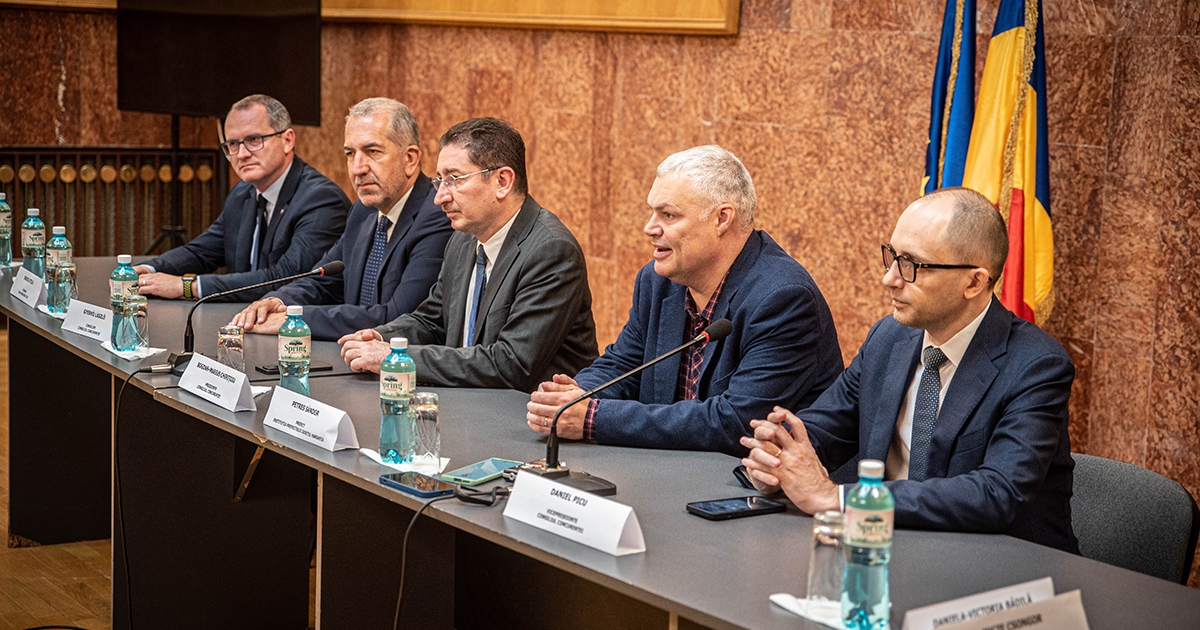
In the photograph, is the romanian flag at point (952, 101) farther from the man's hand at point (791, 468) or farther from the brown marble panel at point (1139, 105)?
the man's hand at point (791, 468)

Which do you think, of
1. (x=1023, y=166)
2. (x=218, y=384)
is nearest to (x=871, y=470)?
(x=218, y=384)

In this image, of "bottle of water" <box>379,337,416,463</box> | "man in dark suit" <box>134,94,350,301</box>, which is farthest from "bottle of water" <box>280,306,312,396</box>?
"man in dark suit" <box>134,94,350,301</box>

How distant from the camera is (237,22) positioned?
6.88 m

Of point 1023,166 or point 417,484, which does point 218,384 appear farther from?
point 1023,166

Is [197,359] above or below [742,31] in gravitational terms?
below

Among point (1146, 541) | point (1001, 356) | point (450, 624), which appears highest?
point (1001, 356)

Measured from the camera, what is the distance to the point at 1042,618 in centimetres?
169

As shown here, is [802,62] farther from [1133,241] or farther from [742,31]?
[1133,241]

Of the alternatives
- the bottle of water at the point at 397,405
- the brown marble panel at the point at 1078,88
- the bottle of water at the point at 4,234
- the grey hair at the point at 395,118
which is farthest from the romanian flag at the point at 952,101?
the bottle of water at the point at 4,234

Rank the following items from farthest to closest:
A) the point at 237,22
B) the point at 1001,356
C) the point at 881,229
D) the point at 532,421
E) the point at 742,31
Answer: the point at 237,22
the point at 742,31
the point at 881,229
the point at 532,421
the point at 1001,356

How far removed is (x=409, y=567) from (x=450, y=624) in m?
0.17

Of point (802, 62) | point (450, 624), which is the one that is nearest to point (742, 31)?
point (802, 62)

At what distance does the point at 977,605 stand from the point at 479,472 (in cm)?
99

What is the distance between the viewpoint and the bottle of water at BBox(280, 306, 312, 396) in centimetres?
306
